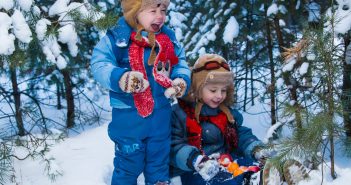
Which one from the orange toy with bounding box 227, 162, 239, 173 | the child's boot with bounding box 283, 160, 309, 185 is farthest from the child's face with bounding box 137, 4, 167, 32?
the child's boot with bounding box 283, 160, 309, 185

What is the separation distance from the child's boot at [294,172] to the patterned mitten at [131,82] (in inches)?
37.4

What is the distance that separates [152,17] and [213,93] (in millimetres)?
676

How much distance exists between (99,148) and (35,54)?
117 cm

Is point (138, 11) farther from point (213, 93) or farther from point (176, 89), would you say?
point (213, 93)

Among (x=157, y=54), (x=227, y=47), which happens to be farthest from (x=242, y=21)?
(x=157, y=54)

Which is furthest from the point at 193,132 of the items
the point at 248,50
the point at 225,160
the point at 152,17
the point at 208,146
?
the point at 248,50

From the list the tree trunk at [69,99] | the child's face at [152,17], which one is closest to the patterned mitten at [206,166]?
the child's face at [152,17]

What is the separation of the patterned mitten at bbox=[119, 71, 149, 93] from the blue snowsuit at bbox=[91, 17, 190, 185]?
21 centimetres

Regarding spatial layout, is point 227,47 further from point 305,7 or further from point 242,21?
point 305,7

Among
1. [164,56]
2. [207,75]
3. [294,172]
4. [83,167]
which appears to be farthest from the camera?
[83,167]

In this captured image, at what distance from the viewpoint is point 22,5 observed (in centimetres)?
295

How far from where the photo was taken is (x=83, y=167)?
388cm

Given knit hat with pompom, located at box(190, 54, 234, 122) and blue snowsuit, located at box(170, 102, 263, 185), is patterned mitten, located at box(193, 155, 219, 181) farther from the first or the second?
knit hat with pompom, located at box(190, 54, 234, 122)

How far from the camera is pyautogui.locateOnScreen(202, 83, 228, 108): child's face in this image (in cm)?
297
